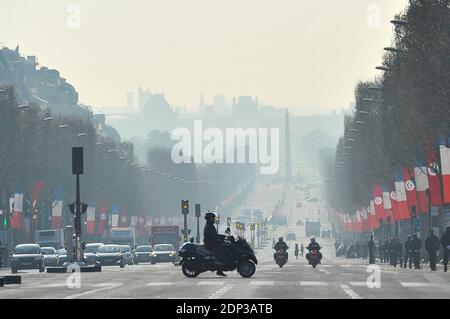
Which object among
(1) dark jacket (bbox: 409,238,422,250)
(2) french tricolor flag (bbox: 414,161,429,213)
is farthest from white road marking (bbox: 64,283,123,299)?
(2) french tricolor flag (bbox: 414,161,429,213)

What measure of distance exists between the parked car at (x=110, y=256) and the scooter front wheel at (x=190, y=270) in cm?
4905

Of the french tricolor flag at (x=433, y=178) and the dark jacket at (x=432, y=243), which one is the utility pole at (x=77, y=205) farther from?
the french tricolor flag at (x=433, y=178)

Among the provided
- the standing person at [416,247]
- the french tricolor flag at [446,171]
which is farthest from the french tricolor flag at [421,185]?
the french tricolor flag at [446,171]

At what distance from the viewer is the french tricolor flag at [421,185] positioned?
10153 centimetres

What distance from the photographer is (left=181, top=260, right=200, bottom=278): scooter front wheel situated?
2438 inches

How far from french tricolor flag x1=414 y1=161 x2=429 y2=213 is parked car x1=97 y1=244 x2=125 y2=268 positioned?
20703 millimetres

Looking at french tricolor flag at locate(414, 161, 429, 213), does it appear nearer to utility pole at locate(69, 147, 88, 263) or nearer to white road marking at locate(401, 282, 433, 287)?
utility pole at locate(69, 147, 88, 263)

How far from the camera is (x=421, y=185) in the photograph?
10150 cm

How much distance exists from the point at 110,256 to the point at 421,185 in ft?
80.1

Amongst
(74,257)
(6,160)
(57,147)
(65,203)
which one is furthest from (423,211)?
(65,203)

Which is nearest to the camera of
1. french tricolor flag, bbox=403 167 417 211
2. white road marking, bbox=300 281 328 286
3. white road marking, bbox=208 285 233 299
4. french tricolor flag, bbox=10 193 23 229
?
white road marking, bbox=208 285 233 299

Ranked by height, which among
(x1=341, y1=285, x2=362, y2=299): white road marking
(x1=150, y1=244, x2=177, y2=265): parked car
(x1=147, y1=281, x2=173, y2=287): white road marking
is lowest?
(x1=341, y1=285, x2=362, y2=299): white road marking

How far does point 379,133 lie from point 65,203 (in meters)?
49.8
